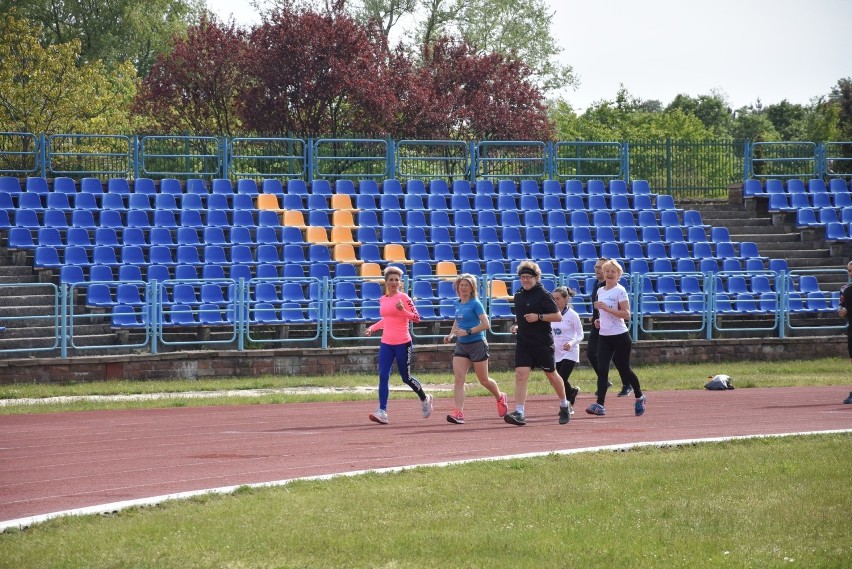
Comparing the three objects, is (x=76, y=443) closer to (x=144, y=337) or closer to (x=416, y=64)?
(x=144, y=337)

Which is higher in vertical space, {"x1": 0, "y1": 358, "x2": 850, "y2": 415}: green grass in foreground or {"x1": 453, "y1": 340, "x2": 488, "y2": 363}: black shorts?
{"x1": 453, "y1": 340, "x2": 488, "y2": 363}: black shorts

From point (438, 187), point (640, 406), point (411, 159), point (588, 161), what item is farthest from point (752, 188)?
point (640, 406)

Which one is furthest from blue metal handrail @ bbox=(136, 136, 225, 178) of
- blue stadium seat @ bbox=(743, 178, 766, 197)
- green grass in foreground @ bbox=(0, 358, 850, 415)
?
blue stadium seat @ bbox=(743, 178, 766, 197)

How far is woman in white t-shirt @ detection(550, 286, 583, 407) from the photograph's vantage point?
1767 centimetres

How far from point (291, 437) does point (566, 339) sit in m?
4.82

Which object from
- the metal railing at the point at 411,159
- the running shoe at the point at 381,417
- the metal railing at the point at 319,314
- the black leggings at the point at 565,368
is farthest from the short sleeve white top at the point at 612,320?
the metal railing at the point at 411,159

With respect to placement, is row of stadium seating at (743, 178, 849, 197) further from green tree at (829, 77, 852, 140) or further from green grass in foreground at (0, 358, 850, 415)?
green tree at (829, 77, 852, 140)

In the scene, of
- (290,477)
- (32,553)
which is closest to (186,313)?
(290,477)

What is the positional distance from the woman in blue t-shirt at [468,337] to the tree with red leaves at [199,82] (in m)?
26.5

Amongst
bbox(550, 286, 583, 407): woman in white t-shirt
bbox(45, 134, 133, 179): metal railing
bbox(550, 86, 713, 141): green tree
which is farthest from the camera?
bbox(550, 86, 713, 141): green tree

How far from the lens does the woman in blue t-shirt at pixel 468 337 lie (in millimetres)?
15766

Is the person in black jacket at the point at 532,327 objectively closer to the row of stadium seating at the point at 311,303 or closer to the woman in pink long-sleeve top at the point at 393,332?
the woman in pink long-sleeve top at the point at 393,332

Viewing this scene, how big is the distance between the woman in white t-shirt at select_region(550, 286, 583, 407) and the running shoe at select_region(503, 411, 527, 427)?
202 centimetres

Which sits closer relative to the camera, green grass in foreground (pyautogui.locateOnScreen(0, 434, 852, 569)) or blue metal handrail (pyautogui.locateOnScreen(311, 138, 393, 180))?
green grass in foreground (pyautogui.locateOnScreen(0, 434, 852, 569))
